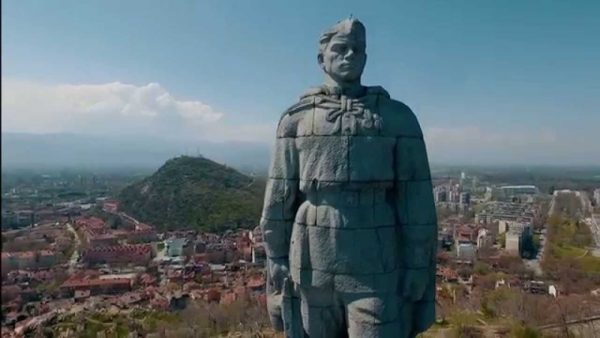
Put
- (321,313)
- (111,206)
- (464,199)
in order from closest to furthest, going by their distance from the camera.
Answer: (321,313) → (111,206) → (464,199)

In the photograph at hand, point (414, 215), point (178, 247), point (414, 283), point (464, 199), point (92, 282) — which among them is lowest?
point (92, 282)

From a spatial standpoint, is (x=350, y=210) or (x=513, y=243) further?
(x=513, y=243)

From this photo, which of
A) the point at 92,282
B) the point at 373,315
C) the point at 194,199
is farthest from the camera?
the point at 194,199

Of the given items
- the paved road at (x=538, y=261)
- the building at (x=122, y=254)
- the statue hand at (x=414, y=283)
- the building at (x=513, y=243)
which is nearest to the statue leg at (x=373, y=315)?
the statue hand at (x=414, y=283)

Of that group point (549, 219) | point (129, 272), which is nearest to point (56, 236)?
Result: point (129, 272)

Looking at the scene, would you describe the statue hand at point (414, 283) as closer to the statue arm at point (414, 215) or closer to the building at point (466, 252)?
the statue arm at point (414, 215)

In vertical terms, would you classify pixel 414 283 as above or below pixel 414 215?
below

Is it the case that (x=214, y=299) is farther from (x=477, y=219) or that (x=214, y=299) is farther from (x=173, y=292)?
(x=477, y=219)

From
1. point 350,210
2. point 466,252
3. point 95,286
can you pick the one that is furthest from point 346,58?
point 466,252

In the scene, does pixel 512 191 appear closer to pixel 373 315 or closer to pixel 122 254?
pixel 122 254
